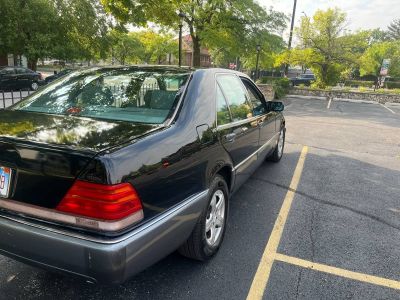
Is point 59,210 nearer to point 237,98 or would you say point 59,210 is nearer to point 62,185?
point 62,185

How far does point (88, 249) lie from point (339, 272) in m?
2.17

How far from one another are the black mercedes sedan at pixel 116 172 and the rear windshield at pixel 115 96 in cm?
1

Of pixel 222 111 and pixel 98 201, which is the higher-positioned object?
pixel 222 111

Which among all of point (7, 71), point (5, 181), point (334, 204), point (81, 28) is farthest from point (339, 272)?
point (81, 28)

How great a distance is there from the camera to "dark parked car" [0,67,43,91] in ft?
63.7

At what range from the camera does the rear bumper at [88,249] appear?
1837 mm

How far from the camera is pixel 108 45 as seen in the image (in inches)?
1019

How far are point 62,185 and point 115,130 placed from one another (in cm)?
52

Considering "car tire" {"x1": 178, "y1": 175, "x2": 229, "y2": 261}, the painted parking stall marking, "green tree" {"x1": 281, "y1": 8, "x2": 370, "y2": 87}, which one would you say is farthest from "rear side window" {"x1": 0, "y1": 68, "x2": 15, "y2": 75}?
the painted parking stall marking

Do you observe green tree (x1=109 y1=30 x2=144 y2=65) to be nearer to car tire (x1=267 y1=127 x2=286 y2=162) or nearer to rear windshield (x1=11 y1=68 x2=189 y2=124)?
car tire (x1=267 y1=127 x2=286 y2=162)

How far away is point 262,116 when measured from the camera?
173 inches

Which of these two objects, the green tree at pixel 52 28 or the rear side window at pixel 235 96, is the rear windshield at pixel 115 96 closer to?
the rear side window at pixel 235 96

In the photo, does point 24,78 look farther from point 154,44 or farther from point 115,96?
point 115,96

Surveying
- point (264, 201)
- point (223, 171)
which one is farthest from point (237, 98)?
point (264, 201)
